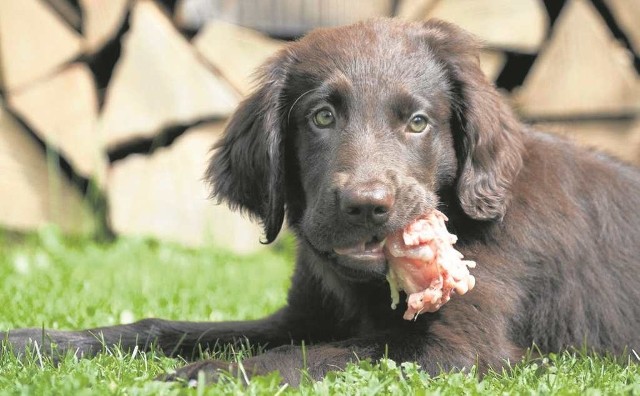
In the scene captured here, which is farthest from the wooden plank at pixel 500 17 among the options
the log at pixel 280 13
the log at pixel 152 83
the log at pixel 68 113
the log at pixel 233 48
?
the log at pixel 68 113

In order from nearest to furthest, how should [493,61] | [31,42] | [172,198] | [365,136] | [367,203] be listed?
1. [367,203]
2. [365,136]
3. [31,42]
4. [493,61]
5. [172,198]

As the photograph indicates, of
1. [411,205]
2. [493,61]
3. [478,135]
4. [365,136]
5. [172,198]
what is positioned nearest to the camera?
[411,205]

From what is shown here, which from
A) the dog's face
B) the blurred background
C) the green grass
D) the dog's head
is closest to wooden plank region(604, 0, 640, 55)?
the blurred background

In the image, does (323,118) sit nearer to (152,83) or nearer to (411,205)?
(411,205)

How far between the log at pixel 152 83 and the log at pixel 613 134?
94.6 inches

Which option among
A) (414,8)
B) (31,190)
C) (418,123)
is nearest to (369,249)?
(418,123)

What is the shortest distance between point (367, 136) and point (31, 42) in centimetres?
388

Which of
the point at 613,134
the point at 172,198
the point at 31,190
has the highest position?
the point at 613,134

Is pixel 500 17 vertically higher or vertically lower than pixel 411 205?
lower

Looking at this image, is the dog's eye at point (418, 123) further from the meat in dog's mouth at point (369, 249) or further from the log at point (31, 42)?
the log at point (31, 42)

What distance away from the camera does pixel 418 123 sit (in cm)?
303

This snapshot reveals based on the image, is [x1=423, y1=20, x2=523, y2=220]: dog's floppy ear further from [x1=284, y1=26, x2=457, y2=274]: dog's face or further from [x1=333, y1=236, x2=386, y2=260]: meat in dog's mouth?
[x1=333, y1=236, x2=386, y2=260]: meat in dog's mouth

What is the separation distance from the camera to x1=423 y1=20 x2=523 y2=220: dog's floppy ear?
3010 mm

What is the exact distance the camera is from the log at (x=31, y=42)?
20.1 feet
